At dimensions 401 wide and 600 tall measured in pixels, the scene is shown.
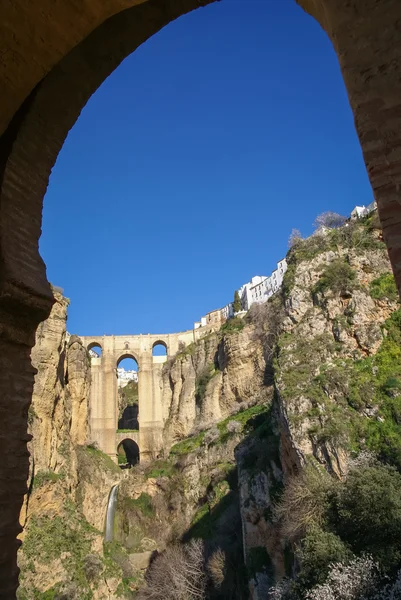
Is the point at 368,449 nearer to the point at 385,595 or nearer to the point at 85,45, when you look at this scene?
the point at 385,595

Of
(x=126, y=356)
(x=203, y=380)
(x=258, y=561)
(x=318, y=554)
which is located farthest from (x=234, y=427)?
(x=318, y=554)

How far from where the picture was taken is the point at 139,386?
163ft

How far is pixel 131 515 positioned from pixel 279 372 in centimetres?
2016

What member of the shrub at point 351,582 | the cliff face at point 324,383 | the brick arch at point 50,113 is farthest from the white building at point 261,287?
the brick arch at point 50,113

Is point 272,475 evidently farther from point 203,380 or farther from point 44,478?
point 203,380

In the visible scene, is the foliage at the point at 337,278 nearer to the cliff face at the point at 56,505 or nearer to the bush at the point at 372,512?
the bush at the point at 372,512

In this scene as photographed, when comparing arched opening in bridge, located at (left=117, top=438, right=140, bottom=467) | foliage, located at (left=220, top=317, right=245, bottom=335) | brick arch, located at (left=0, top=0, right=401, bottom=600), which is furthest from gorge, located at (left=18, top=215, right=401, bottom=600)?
arched opening in bridge, located at (left=117, top=438, right=140, bottom=467)

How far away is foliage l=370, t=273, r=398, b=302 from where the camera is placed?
754 inches

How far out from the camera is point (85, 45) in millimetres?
4680

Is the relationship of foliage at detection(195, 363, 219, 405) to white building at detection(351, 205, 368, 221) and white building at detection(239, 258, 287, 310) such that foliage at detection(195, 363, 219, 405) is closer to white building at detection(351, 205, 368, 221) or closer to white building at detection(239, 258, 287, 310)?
white building at detection(239, 258, 287, 310)

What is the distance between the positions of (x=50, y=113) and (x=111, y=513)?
32201 millimetres

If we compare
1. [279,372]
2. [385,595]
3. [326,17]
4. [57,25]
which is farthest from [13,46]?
[279,372]

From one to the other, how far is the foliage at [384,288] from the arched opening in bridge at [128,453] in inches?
1331

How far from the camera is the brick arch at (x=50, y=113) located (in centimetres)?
243
